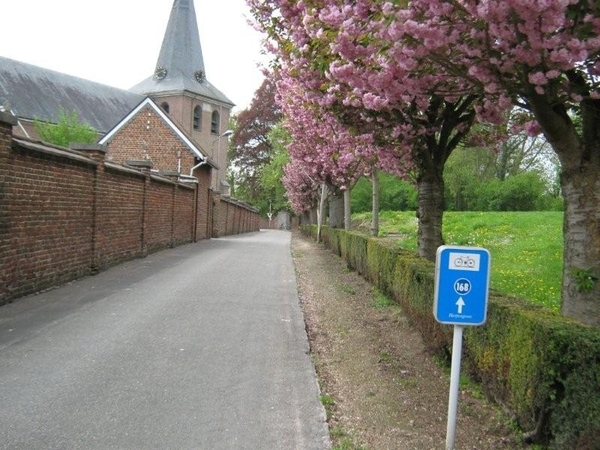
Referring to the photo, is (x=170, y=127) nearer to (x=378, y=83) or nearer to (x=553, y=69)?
(x=378, y=83)

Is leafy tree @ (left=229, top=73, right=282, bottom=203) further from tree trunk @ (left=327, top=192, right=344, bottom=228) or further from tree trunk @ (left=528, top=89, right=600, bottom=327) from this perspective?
tree trunk @ (left=528, top=89, right=600, bottom=327)

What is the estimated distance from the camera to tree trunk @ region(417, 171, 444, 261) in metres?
9.63

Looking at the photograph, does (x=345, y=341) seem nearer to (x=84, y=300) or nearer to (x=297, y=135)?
(x=84, y=300)

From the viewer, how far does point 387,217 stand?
3281 centimetres

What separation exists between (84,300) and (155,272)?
399cm

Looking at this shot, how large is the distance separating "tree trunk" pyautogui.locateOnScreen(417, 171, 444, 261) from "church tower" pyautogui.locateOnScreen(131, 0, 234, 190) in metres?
45.8

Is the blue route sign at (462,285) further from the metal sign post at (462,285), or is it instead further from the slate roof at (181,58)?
the slate roof at (181,58)

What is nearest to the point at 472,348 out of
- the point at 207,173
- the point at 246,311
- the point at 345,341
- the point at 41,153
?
the point at 345,341

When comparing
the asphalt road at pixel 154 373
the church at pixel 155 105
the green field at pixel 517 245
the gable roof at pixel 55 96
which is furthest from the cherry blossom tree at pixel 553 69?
the gable roof at pixel 55 96

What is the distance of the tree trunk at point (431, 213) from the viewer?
9.63 meters

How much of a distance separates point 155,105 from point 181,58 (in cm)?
2893

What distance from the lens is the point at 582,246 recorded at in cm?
523

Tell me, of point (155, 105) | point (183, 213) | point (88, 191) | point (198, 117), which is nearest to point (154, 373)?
point (88, 191)

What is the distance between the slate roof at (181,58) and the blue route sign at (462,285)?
175 feet
